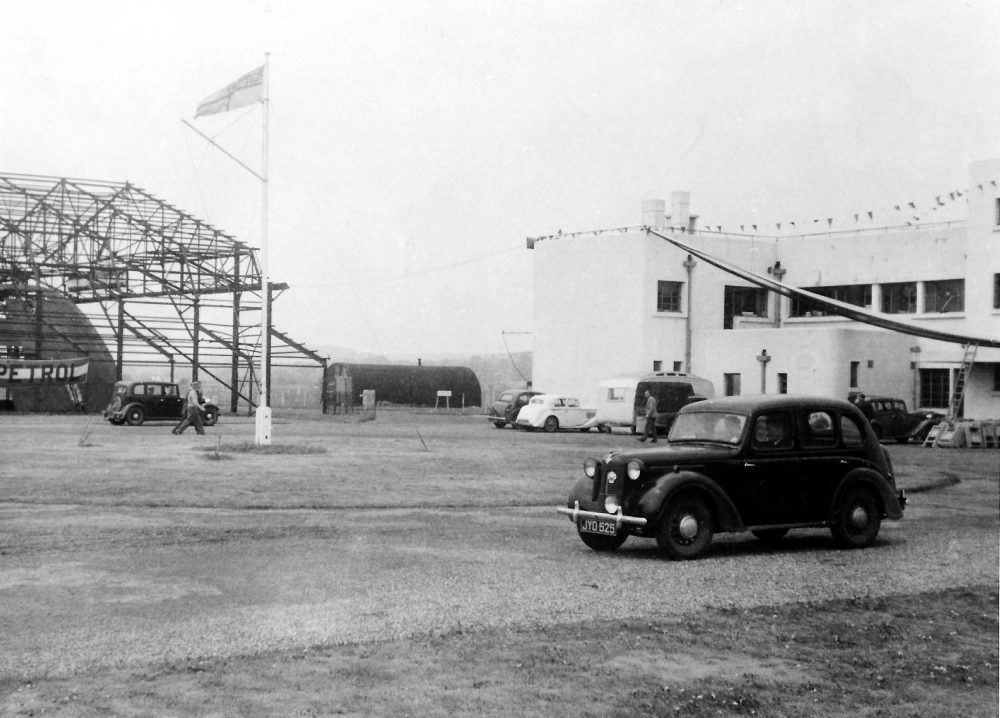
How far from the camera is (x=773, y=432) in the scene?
11305mm

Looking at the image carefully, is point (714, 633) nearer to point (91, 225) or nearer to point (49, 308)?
point (91, 225)

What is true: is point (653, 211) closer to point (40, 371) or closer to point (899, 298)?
point (899, 298)

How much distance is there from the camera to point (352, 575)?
367 inches

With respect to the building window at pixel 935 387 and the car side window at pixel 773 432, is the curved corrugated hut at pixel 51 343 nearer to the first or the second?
the building window at pixel 935 387

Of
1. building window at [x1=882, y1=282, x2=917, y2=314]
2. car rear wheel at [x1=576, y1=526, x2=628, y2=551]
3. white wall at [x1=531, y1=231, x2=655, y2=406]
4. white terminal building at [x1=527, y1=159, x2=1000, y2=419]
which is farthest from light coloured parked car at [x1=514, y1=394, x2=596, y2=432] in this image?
car rear wheel at [x1=576, y1=526, x2=628, y2=551]

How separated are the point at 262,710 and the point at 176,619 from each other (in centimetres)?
219

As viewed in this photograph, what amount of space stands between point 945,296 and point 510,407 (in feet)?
55.0

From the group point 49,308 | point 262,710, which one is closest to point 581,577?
point 262,710

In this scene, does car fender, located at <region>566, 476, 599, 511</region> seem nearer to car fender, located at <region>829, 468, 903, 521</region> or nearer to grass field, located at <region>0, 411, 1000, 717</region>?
grass field, located at <region>0, 411, 1000, 717</region>

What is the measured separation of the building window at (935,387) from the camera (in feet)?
122

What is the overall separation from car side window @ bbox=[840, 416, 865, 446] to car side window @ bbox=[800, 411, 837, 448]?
0.46ft

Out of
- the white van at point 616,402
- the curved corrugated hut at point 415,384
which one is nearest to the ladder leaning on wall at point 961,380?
the white van at point 616,402

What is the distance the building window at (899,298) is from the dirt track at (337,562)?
22.6 m

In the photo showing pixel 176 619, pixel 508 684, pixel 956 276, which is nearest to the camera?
pixel 508 684
